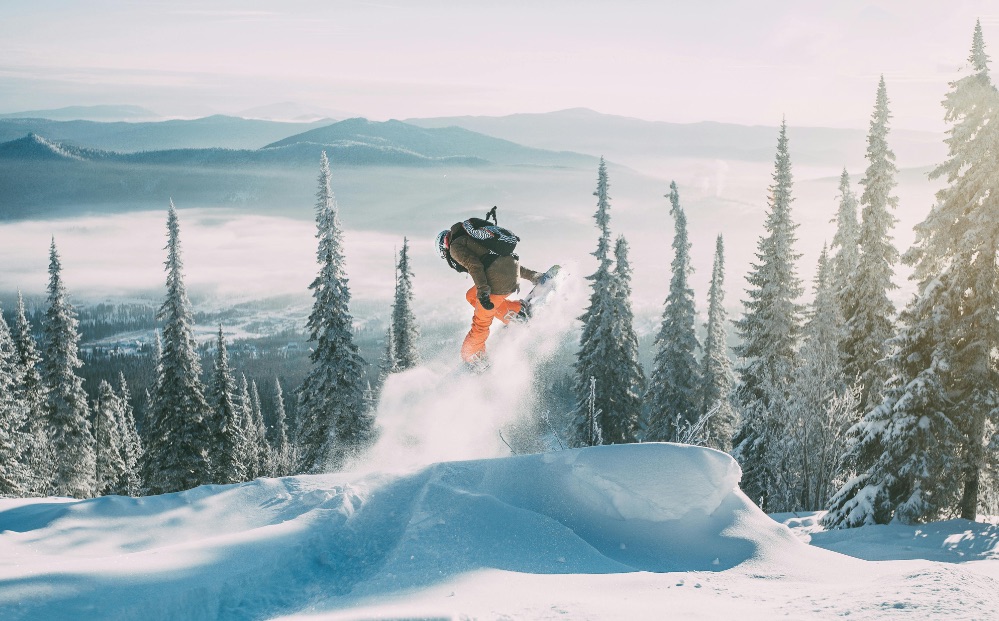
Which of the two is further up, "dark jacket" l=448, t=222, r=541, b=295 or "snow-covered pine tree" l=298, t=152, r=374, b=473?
"dark jacket" l=448, t=222, r=541, b=295

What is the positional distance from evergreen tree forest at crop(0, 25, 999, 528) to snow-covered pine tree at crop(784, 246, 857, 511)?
0.08 metres

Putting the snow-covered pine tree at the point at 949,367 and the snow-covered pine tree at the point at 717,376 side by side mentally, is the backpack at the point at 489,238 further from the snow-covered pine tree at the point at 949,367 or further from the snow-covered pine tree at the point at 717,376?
the snow-covered pine tree at the point at 717,376

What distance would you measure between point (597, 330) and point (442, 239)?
20.7m

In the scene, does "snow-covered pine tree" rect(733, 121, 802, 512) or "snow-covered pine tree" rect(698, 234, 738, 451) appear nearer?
"snow-covered pine tree" rect(733, 121, 802, 512)

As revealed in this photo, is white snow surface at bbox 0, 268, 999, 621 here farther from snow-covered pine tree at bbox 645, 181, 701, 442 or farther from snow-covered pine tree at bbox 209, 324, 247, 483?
snow-covered pine tree at bbox 209, 324, 247, 483

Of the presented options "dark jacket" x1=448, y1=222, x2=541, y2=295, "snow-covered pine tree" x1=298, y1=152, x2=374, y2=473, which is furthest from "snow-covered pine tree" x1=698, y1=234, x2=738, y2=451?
"dark jacket" x1=448, y1=222, x2=541, y2=295

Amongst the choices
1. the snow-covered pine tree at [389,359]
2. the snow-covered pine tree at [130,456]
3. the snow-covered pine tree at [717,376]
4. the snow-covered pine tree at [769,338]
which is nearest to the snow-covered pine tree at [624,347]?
the snow-covered pine tree at [717,376]

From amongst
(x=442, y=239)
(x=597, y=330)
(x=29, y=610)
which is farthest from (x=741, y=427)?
(x=29, y=610)

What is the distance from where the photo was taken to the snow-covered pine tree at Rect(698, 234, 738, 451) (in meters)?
32.3

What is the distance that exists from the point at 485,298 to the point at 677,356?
22.0 m

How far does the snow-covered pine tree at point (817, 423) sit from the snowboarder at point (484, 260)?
46.2 feet

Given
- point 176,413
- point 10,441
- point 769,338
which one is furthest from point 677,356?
point 10,441

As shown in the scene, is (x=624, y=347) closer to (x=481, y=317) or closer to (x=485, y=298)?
(x=481, y=317)

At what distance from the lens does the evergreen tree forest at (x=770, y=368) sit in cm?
1612
